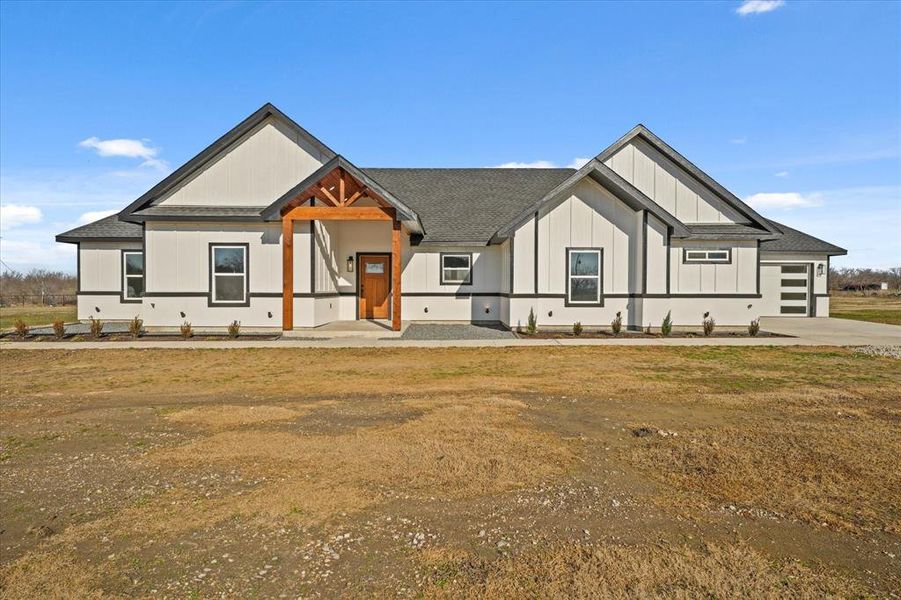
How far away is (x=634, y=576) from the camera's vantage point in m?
3.03

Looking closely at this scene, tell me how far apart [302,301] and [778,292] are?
848 inches

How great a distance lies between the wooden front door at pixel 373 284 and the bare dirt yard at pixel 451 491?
10.9m

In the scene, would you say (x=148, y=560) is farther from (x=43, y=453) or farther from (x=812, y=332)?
(x=812, y=332)

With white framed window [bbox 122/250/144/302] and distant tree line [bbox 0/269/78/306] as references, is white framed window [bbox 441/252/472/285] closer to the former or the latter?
white framed window [bbox 122/250/144/302]

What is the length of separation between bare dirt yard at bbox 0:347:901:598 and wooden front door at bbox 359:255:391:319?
1086 cm

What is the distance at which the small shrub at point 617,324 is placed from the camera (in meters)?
16.2

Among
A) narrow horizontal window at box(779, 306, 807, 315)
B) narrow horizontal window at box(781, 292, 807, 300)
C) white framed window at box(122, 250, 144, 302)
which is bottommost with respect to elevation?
narrow horizontal window at box(779, 306, 807, 315)

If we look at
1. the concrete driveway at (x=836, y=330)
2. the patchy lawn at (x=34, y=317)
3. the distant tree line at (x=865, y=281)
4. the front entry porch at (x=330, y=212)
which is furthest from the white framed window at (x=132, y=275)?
the distant tree line at (x=865, y=281)

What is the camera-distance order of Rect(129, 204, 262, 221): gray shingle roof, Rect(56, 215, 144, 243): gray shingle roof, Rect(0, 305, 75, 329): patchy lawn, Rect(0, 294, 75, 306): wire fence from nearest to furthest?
Rect(129, 204, 262, 221): gray shingle roof
Rect(56, 215, 144, 243): gray shingle roof
Rect(0, 305, 75, 329): patchy lawn
Rect(0, 294, 75, 306): wire fence

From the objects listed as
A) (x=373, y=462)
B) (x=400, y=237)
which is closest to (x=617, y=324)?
(x=400, y=237)

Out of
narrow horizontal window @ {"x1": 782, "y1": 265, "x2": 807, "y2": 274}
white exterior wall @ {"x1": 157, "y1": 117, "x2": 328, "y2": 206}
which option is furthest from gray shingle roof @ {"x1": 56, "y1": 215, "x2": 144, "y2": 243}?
narrow horizontal window @ {"x1": 782, "y1": 265, "x2": 807, "y2": 274}

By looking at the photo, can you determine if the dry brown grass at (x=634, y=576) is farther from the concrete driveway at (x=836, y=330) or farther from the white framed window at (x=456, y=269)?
the white framed window at (x=456, y=269)

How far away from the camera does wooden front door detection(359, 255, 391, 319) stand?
19.3 meters

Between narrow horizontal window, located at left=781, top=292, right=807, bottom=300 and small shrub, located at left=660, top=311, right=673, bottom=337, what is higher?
narrow horizontal window, located at left=781, top=292, right=807, bottom=300
